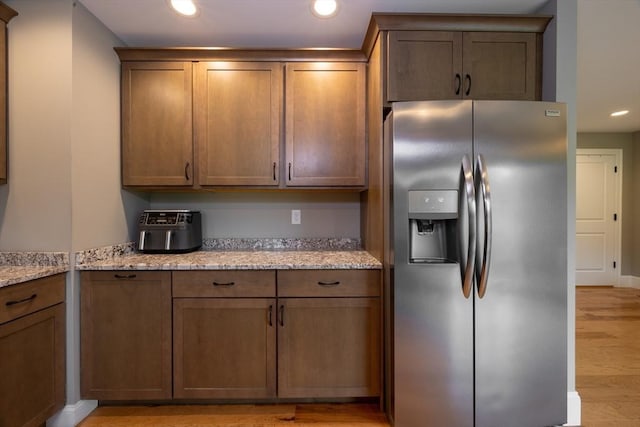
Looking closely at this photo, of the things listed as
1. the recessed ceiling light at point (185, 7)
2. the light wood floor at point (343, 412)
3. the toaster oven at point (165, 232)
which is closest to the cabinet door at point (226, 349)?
the light wood floor at point (343, 412)

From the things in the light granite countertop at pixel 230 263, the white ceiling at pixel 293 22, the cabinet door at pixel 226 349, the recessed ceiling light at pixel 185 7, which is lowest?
the cabinet door at pixel 226 349

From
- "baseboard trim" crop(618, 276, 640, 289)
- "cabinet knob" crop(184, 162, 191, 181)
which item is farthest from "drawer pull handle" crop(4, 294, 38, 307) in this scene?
"baseboard trim" crop(618, 276, 640, 289)

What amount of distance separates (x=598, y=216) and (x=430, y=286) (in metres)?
5.28

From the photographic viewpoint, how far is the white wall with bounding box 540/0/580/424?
186 cm

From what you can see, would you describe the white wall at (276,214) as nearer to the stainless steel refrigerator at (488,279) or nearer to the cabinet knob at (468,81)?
the stainless steel refrigerator at (488,279)

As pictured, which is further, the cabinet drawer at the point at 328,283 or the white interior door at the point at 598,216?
the white interior door at the point at 598,216

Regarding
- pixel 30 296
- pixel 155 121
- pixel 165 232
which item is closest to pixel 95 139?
pixel 155 121

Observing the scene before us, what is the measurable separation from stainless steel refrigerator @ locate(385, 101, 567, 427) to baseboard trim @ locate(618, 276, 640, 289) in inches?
196

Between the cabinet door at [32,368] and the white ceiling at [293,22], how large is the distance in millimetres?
1759

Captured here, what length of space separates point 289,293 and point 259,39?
1.73 meters

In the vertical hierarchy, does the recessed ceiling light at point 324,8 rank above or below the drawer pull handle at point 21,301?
above

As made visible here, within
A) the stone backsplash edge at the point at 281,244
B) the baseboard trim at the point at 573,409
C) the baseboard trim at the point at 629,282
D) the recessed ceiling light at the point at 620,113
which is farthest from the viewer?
the baseboard trim at the point at 629,282

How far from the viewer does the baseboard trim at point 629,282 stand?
16.8 ft

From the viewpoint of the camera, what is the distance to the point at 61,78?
1.80 m
